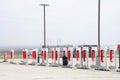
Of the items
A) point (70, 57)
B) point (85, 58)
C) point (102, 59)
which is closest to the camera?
point (102, 59)

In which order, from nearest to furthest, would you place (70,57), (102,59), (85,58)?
(102,59), (85,58), (70,57)

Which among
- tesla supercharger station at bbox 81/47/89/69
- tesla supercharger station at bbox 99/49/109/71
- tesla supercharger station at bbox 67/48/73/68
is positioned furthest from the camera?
tesla supercharger station at bbox 67/48/73/68

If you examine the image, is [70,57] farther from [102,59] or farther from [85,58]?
[102,59]

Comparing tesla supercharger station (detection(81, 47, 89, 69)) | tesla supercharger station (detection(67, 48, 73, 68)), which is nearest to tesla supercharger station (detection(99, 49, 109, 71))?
tesla supercharger station (detection(81, 47, 89, 69))

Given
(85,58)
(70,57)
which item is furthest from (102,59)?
(70,57)

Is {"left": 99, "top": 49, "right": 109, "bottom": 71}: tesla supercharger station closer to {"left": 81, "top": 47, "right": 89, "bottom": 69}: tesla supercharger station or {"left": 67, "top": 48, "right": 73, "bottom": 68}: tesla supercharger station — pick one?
{"left": 81, "top": 47, "right": 89, "bottom": 69}: tesla supercharger station

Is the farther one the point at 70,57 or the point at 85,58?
the point at 70,57

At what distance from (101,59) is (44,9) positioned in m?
15.5

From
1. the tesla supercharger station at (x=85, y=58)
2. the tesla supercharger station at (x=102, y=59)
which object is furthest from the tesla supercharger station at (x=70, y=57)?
the tesla supercharger station at (x=102, y=59)

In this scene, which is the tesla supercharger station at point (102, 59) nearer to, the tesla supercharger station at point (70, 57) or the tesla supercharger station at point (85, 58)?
the tesla supercharger station at point (85, 58)

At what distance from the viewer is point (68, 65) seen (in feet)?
112

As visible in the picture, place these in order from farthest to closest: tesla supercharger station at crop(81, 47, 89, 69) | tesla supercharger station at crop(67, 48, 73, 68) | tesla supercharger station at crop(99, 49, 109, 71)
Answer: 1. tesla supercharger station at crop(67, 48, 73, 68)
2. tesla supercharger station at crop(81, 47, 89, 69)
3. tesla supercharger station at crop(99, 49, 109, 71)

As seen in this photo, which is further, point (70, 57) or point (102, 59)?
point (70, 57)

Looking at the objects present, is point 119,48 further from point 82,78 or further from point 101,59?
point 82,78
